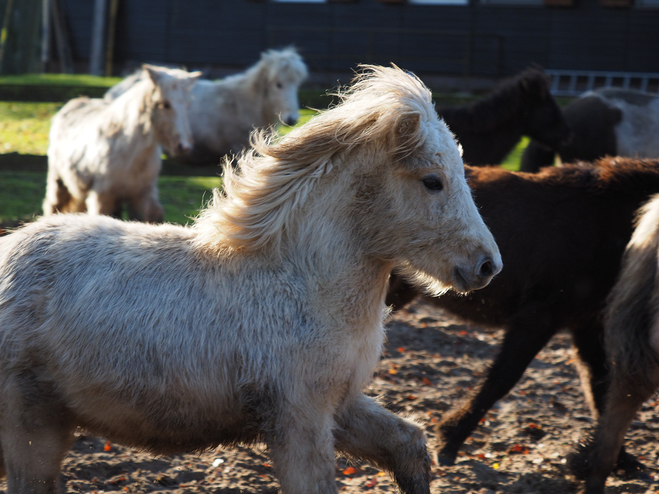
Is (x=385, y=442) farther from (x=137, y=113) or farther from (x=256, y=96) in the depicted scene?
(x=256, y=96)

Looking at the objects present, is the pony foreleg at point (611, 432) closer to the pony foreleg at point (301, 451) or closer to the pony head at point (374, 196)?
the pony head at point (374, 196)

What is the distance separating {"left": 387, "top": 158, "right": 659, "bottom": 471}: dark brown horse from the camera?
3879 mm

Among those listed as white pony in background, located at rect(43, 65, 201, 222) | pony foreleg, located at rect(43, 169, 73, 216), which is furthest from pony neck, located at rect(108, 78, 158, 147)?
pony foreleg, located at rect(43, 169, 73, 216)

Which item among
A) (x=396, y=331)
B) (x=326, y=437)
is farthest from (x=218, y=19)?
(x=326, y=437)

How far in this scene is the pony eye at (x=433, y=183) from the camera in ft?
7.83

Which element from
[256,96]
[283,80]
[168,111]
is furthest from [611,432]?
[256,96]

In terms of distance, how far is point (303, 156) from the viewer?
2504mm

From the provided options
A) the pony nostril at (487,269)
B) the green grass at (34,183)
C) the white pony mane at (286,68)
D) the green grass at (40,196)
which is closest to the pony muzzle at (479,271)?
the pony nostril at (487,269)

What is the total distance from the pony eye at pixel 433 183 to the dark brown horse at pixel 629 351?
1474 mm

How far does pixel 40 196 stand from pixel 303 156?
833 cm

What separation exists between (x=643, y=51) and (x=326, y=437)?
18192 millimetres

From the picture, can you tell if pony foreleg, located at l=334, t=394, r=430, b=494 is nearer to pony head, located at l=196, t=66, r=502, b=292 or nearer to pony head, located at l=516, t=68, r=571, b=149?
pony head, located at l=196, t=66, r=502, b=292

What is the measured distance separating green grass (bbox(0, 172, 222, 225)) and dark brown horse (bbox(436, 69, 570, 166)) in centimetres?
296

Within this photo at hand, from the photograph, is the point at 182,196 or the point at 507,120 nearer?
the point at 507,120
